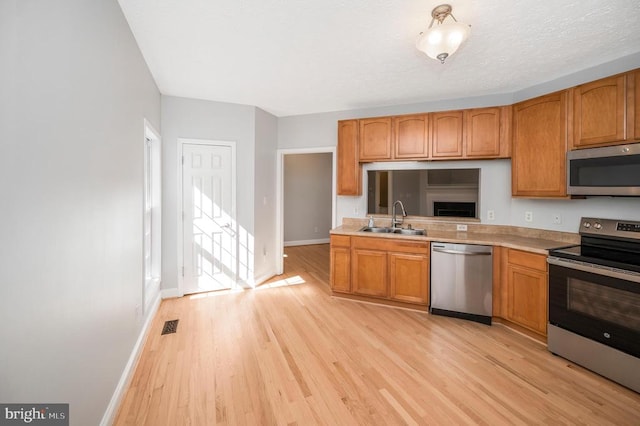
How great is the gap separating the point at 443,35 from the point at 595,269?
214 cm

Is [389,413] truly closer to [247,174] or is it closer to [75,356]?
[75,356]

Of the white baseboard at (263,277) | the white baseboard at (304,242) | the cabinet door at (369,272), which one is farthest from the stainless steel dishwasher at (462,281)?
the white baseboard at (304,242)

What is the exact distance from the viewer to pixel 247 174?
4078 millimetres

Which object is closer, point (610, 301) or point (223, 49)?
point (610, 301)

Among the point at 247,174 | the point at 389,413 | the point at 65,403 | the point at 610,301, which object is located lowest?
the point at 389,413

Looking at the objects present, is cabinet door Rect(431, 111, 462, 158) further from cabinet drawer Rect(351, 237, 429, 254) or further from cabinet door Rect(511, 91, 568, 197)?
cabinet drawer Rect(351, 237, 429, 254)

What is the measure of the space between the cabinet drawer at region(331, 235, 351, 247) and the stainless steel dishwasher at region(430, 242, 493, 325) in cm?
103

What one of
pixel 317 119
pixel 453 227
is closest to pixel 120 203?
pixel 317 119

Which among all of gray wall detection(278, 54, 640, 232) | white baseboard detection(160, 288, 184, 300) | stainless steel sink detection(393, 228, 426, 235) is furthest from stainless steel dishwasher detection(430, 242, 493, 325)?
white baseboard detection(160, 288, 184, 300)

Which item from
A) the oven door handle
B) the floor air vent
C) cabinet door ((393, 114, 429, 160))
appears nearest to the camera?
the oven door handle

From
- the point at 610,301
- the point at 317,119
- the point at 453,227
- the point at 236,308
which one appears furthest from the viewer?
the point at 317,119

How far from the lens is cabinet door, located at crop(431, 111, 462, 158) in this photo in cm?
346

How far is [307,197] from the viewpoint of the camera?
7.52 metres

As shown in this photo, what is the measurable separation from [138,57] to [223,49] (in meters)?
0.74
